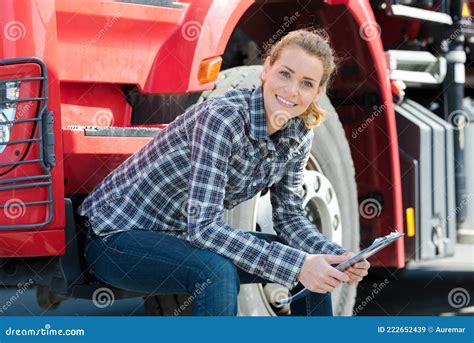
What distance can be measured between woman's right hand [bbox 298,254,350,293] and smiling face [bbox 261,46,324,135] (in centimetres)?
44

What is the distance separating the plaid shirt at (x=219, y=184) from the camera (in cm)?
300

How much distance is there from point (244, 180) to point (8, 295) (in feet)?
3.60

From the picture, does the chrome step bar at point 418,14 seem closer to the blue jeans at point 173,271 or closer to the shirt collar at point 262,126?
the shirt collar at point 262,126

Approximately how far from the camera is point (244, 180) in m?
3.20

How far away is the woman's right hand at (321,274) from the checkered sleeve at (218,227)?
0.08 ft

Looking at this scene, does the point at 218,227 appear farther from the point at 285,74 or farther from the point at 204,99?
the point at 204,99

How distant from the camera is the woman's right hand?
2908 millimetres

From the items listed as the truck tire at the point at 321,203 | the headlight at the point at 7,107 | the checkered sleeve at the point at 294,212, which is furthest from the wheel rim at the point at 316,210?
the headlight at the point at 7,107

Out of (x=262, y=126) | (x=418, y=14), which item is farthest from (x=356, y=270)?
(x=418, y=14)

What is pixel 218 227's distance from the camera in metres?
3.00

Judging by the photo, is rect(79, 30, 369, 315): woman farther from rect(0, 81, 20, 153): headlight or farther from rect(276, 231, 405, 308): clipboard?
rect(0, 81, 20, 153): headlight

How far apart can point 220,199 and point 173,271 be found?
244 millimetres
